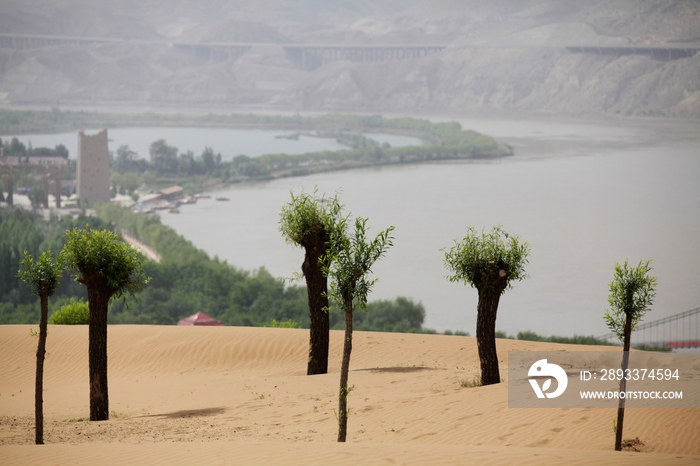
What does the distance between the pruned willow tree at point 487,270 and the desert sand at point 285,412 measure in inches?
42.4

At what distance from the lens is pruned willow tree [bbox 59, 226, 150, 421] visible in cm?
1476

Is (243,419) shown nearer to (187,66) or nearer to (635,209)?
(635,209)

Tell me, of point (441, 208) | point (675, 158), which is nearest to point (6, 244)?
point (441, 208)

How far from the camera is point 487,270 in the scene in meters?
16.1

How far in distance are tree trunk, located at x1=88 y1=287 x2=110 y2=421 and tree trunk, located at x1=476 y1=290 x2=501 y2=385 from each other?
714 centimetres

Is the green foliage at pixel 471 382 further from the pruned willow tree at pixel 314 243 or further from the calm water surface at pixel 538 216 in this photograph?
the calm water surface at pixel 538 216

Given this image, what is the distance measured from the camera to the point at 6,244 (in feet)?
259

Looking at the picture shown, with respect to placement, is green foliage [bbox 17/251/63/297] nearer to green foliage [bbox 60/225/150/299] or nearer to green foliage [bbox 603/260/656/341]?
green foliage [bbox 60/225/150/299]

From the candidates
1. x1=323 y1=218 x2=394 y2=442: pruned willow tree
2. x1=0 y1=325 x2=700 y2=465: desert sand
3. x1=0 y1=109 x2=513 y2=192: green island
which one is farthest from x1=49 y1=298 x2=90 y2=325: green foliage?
x1=0 y1=109 x2=513 y2=192: green island

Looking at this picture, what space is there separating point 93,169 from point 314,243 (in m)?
101

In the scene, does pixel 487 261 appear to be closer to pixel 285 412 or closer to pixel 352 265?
pixel 285 412

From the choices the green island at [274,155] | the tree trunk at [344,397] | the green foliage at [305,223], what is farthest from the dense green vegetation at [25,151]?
the tree trunk at [344,397]

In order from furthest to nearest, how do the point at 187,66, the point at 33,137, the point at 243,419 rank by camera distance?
the point at 187,66
the point at 33,137
the point at 243,419

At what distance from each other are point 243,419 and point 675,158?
102544 mm
